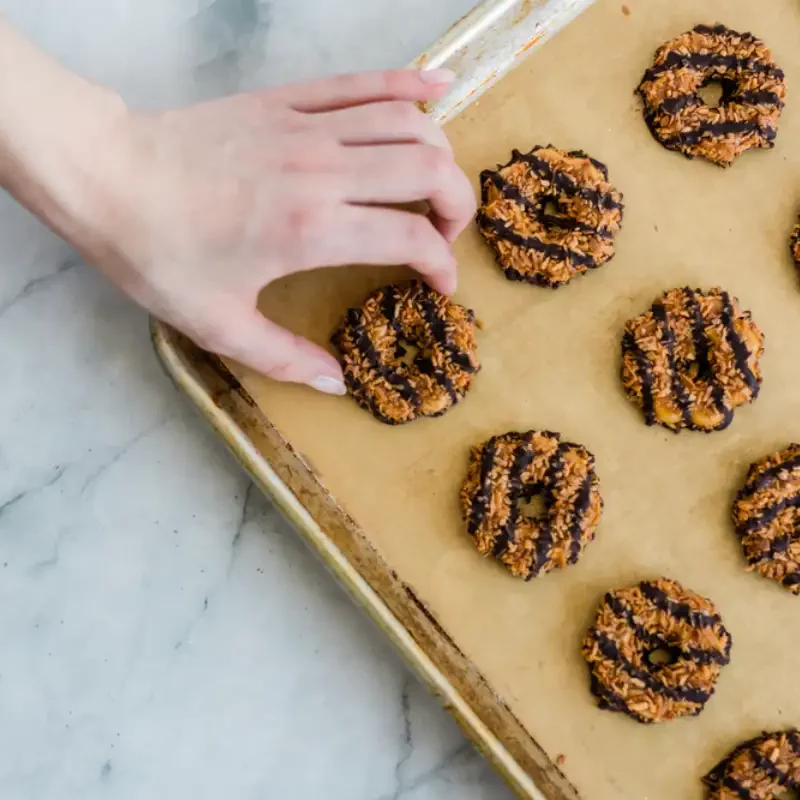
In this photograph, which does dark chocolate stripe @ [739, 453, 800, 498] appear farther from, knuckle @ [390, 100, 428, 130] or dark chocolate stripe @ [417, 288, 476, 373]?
knuckle @ [390, 100, 428, 130]

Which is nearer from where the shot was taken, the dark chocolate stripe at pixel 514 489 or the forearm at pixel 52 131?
the forearm at pixel 52 131

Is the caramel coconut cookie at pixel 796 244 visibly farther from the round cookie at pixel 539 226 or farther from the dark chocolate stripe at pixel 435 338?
the dark chocolate stripe at pixel 435 338

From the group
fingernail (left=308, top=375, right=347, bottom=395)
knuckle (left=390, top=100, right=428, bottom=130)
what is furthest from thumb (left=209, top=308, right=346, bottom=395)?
knuckle (left=390, top=100, right=428, bottom=130)

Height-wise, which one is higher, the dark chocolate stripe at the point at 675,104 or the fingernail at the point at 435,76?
the fingernail at the point at 435,76

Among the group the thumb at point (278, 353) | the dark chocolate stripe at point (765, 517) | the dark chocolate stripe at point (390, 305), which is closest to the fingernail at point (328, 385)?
the thumb at point (278, 353)

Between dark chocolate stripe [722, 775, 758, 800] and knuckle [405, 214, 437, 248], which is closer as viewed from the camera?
knuckle [405, 214, 437, 248]

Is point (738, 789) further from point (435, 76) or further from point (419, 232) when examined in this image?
point (435, 76)
